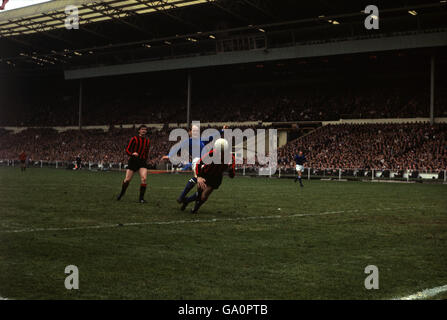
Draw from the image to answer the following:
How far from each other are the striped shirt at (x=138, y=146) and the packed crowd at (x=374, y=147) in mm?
25322

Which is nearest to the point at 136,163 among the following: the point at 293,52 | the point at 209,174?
the point at 209,174

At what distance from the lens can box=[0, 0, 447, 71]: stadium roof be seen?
148ft

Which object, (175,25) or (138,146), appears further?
(175,25)

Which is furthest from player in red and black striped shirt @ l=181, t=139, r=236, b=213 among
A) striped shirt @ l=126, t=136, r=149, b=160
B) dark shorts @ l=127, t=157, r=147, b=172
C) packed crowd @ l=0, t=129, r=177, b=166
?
packed crowd @ l=0, t=129, r=177, b=166

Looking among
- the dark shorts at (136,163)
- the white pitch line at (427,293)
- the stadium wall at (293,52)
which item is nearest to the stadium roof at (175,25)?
the stadium wall at (293,52)

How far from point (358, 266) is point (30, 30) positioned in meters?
61.0

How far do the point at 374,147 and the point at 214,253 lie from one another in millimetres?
36993

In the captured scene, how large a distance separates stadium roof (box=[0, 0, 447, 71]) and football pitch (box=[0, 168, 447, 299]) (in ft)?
113

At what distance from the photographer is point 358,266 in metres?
6.51

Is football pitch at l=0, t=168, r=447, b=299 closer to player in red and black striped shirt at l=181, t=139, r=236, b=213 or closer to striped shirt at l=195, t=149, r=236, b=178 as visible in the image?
player in red and black striped shirt at l=181, t=139, r=236, b=213

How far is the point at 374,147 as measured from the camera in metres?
42.1

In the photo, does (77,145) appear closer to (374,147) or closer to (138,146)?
(374,147)

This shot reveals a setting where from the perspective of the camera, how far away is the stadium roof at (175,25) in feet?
148

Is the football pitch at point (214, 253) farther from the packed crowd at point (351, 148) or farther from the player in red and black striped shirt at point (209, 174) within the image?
the packed crowd at point (351, 148)
